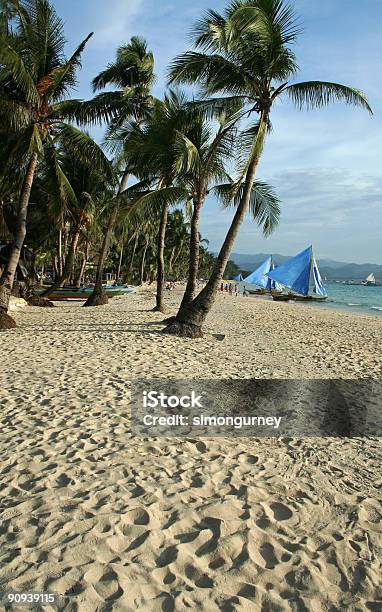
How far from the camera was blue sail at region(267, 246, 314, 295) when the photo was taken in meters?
42.7

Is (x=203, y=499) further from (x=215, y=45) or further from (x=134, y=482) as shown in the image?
(x=215, y=45)

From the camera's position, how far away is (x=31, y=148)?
11938 millimetres

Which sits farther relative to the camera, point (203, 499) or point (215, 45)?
point (215, 45)

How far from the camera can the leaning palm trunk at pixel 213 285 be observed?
11.2 metres

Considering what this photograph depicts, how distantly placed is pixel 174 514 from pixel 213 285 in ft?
28.5

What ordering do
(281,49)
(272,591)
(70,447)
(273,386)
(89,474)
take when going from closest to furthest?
(272,591)
(89,474)
(70,447)
(273,386)
(281,49)

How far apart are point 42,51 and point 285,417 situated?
12.5m

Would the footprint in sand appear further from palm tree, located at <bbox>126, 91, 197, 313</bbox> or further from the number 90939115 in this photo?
palm tree, located at <bbox>126, 91, 197, 313</bbox>

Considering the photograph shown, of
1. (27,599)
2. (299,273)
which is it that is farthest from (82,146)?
(299,273)

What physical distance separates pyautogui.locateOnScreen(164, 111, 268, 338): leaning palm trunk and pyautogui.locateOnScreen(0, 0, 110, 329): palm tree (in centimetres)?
512

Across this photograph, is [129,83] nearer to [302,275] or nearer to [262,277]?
[302,275]

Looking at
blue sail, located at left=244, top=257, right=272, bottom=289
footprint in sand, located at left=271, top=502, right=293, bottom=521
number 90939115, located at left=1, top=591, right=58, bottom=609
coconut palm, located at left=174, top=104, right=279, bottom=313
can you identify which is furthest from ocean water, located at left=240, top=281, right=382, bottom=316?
number 90939115, located at left=1, top=591, right=58, bottom=609

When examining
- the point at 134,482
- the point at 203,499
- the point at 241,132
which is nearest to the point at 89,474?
the point at 134,482

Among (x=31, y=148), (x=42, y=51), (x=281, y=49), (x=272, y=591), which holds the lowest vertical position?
(x=272, y=591)
